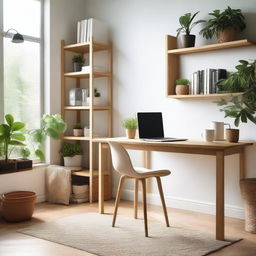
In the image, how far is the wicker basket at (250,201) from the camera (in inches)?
130

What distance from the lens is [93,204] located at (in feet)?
14.3

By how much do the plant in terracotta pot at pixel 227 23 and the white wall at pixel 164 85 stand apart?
0.34 feet

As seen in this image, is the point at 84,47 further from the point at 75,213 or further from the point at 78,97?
the point at 75,213

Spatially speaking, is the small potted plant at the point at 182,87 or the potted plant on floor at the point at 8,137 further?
the small potted plant at the point at 182,87

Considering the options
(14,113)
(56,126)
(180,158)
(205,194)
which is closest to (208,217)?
(205,194)

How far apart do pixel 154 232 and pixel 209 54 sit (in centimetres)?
183

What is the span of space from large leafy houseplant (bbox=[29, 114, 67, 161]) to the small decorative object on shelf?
0.36 metres

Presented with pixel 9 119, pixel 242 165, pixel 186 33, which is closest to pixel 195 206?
pixel 242 165

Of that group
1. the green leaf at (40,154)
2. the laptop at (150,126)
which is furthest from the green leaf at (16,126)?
the laptop at (150,126)

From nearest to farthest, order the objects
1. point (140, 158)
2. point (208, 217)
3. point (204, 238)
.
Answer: point (204, 238), point (208, 217), point (140, 158)

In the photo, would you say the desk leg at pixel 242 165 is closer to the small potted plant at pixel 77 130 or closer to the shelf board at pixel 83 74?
the shelf board at pixel 83 74

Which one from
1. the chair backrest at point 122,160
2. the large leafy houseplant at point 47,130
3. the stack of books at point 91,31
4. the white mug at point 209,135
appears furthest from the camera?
the stack of books at point 91,31

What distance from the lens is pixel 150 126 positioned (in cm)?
386

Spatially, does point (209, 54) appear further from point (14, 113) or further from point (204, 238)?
point (14, 113)
